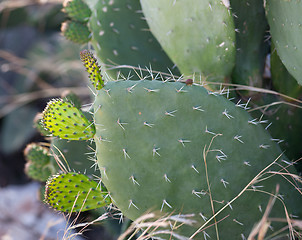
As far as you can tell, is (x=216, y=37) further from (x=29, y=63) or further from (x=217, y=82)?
(x=29, y=63)

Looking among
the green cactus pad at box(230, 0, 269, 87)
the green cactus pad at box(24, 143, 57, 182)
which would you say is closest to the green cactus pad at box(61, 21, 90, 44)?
the green cactus pad at box(24, 143, 57, 182)

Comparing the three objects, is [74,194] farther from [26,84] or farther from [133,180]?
[26,84]

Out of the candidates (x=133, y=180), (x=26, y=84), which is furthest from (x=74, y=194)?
(x=26, y=84)

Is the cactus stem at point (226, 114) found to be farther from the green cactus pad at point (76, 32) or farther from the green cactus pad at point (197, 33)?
the green cactus pad at point (76, 32)

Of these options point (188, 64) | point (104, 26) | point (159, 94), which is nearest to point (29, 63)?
point (104, 26)

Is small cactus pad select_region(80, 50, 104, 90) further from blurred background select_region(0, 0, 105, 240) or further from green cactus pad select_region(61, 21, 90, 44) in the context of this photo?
blurred background select_region(0, 0, 105, 240)

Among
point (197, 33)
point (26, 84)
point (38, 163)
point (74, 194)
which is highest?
point (197, 33)
